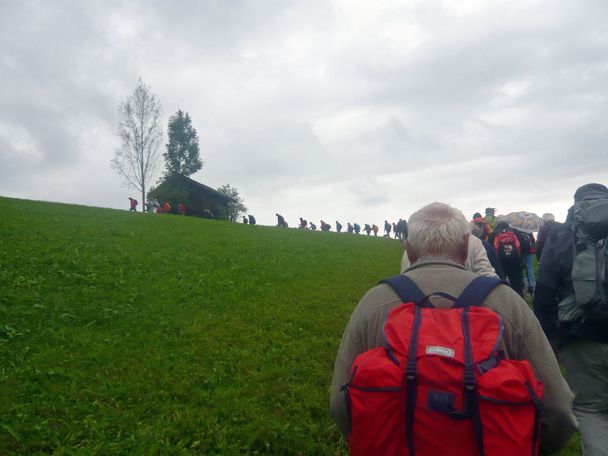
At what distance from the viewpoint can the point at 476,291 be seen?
6.62 feet

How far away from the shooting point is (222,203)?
170 ft

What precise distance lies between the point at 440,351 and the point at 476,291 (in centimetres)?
42

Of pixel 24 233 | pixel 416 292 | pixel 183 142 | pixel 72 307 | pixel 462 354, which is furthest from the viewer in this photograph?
pixel 183 142

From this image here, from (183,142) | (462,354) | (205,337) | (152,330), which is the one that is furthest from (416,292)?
(183,142)

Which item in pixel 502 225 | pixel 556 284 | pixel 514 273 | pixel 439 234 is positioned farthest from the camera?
pixel 502 225

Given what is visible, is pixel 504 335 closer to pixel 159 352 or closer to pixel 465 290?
pixel 465 290

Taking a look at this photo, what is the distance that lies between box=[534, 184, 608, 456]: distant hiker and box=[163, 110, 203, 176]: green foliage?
5917 centimetres

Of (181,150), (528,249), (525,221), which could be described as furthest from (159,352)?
(181,150)

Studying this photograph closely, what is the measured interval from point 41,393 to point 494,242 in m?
7.84

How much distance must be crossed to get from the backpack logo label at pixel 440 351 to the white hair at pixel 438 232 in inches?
24.9

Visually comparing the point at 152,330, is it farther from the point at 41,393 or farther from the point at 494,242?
the point at 494,242

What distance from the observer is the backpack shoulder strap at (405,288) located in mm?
2070

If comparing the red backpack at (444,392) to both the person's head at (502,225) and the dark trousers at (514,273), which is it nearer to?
the dark trousers at (514,273)

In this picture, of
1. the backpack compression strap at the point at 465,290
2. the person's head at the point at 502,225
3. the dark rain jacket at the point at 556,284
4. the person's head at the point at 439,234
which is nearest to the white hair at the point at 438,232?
the person's head at the point at 439,234
